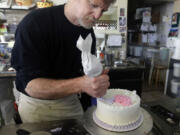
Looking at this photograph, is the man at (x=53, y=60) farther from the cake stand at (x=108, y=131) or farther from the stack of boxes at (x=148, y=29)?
the stack of boxes at (x=148, y=29)

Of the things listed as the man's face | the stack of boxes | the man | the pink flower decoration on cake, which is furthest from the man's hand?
the stack of boxes

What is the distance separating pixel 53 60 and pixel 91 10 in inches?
13.7

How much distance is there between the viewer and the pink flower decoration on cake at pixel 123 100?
690mm

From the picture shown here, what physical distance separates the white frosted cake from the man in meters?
0.07

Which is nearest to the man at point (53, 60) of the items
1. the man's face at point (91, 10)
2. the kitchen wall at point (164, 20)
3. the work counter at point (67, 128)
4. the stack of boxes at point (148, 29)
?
the man's face at point (91, 10)

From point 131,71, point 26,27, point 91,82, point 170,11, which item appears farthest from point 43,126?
point 170,11

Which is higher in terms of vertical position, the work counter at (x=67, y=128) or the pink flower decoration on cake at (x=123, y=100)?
the pink flower decoration on cake at (x=123, y=100)

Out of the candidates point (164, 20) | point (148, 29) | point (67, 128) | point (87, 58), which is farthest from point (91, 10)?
point (148, 29)

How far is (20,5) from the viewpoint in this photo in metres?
1.92

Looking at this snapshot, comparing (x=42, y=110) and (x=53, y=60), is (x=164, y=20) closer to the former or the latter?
(x=53, y=60)

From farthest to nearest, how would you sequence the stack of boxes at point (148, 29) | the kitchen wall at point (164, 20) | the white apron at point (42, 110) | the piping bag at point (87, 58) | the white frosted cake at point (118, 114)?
the stack of boxes at point (148, 29) < the kitchen wall at point (164, 20) < the white apron at point (42, 110) < the white frosted cake at point (118, 114) < the piping bag at point (87, 58)

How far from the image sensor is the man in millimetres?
695

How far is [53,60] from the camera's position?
34.6 inches

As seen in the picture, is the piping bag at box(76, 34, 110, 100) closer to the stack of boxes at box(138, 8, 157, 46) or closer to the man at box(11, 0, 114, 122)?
the man at box(11, 0, 114, 122)
